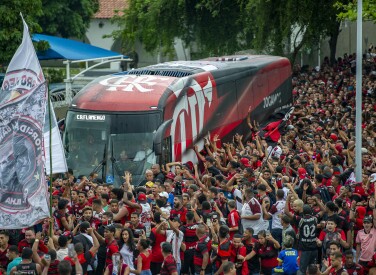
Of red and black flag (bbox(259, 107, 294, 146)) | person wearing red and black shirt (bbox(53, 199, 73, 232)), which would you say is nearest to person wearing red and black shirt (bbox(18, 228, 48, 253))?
person wearing red and black shirt (bbox(53, 199, 73, 232))

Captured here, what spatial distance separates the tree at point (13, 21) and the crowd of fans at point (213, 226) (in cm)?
1489

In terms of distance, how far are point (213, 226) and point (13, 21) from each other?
20.8 meters

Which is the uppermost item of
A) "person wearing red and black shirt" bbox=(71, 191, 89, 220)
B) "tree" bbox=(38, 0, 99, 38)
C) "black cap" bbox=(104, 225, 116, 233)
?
"tree" bbox=(38, 0, 99, 38)

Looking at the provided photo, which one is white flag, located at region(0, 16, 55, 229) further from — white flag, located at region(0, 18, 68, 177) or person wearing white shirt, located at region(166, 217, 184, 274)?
person wearing white shirt, located at region(166, 217, 184, 274)

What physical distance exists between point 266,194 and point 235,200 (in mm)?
540

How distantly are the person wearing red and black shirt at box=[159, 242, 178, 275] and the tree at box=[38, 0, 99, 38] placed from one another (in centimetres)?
3642

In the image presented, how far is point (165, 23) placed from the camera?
40.8m

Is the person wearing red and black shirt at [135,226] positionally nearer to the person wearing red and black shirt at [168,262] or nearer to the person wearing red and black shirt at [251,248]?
the person wearing red and black shirt at [168,262]

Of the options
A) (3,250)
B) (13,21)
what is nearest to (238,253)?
(3,250)

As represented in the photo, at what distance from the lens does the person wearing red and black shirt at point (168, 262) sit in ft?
49.6

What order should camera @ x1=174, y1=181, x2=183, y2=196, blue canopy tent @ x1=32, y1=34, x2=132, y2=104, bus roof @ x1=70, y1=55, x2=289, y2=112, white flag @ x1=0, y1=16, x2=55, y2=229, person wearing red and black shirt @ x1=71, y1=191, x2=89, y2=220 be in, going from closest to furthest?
white flag @ x1=0, y1=16, x2=55, y2=229 → person wearing red and black shirt @ x1=71, y1=191, x2=89, y2=220 → camera @ x1=174, y1=181, x2=183, y2=196 → bus roof @ x1=70, y1=55, x2=289, y2=112 → blue canopy tent @ x1=32, y1=34, x2=132, y2=104

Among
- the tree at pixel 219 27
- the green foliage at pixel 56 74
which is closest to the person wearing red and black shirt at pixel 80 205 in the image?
the tree at pixel 219 27

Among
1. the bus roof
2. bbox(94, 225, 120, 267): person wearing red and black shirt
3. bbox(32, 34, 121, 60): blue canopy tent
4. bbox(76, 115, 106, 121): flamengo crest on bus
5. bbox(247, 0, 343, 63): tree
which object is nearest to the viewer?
bbox(94, 225, 120, 267): person wearing red and black shirt

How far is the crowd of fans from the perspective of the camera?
50.2 feet
